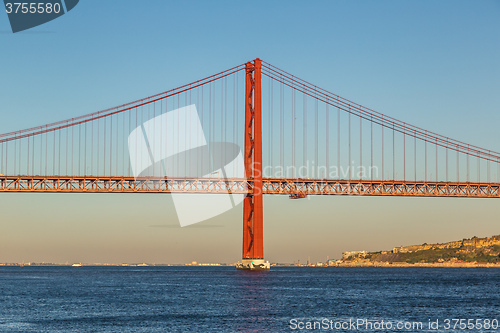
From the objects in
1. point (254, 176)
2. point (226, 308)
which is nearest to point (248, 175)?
point (254, 176)

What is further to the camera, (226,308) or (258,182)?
(258,182)

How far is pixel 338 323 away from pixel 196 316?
26.4 ft

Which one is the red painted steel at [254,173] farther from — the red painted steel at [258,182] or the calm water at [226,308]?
the calm water at [226,308]

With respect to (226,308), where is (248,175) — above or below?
above

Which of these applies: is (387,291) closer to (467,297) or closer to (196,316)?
(467,297)

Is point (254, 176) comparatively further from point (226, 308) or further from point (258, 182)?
point (226, 308)

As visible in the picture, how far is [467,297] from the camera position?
197 ft

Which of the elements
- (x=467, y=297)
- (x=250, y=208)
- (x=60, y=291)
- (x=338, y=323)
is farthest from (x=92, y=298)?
(x=250, y=208)

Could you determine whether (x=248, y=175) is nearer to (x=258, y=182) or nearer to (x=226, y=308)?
(x=258, y=182)

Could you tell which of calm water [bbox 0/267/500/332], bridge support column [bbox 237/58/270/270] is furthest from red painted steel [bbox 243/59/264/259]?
calm water [bbox 0/267/500/332]

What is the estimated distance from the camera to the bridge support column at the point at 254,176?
286 feet

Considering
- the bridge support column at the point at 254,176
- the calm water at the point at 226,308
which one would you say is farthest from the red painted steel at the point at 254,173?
the calm water at the point at 226,308

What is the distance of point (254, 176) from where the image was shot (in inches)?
3465

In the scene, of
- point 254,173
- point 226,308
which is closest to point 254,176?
point 254,173
